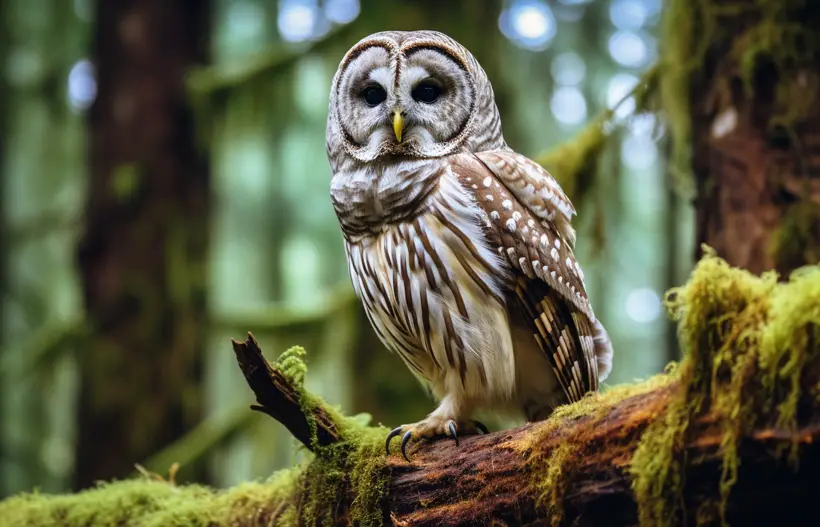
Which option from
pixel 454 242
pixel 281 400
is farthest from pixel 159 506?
pixel 454 242

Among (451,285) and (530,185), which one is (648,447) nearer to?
(451,285)

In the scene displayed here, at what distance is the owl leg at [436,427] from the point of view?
2830mm

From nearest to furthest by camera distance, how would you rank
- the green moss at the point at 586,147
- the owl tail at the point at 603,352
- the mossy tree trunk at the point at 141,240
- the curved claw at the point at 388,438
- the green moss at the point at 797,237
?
the curved claw at the point at 388,438, the owl tail at the point at 603,352, the green moss at the point at 797,237, the green moss at the point at 586,147, the mossy tree trunk at the point at 141,240

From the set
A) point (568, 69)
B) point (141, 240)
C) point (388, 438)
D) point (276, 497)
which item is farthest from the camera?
point (568, 69)

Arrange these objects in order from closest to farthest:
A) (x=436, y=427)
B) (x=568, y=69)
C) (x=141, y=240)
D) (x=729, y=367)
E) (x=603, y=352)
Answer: (x=729, y=367)
(x=436, y=427)
(x=603, y=352)
(x=141, y=240)
(x=568, y=69)

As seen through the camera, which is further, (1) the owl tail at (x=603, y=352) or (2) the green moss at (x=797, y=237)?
(2) the green moss at (x=797, y=237)

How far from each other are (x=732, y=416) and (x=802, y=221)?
2194mm

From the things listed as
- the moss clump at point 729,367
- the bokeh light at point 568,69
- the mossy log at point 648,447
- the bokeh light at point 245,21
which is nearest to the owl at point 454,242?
the mossy log at point 648,447

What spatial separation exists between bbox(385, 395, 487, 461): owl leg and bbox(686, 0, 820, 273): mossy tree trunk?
5.04 feet

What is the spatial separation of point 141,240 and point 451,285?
3353 millimetres

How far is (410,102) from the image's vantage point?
3303 millimetres

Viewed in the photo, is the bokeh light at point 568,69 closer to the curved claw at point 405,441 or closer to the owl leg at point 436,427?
the owl leg at point 436,427

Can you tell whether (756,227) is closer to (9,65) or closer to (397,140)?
(397,140)

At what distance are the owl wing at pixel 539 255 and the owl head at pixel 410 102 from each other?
16 centimetres
